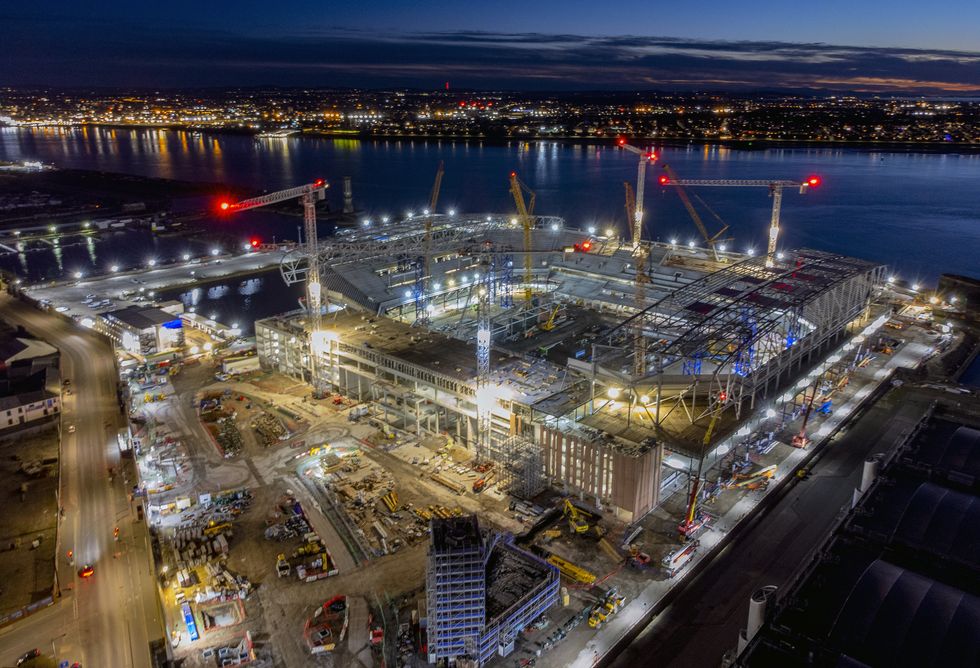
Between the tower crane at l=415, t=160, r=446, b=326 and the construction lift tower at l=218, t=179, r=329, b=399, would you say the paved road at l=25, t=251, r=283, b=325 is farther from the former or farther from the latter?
the construction lift tower at l=218, t=179, r=329, b=399

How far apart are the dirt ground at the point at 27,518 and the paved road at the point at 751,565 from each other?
13.0 metres

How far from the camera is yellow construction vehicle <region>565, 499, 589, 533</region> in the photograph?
16.4 metres

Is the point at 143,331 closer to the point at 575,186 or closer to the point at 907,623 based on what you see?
the point at 907,623

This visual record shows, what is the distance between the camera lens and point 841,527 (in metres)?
13.4

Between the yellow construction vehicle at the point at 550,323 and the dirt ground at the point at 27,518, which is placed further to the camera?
the yellow construction vehicle at the point at 550,323

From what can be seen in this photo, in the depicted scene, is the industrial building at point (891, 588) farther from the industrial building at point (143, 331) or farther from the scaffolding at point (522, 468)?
the industrial building at point (143, 331)

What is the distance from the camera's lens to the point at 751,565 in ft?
50.5

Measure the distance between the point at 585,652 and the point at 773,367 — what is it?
13023mm

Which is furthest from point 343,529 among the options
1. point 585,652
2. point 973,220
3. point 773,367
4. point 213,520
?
point 973,220

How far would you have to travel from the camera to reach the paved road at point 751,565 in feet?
42.9

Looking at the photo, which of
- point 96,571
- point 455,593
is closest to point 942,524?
point 455,593

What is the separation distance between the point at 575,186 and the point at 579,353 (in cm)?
5348

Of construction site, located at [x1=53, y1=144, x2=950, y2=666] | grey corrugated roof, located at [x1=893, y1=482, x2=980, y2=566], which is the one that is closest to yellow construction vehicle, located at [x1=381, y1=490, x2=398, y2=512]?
construction site, located at [x1=53, y1=144, x2=950, y2=666]

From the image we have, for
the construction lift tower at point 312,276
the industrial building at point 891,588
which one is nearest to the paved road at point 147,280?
the construction lift tower at point 312,276
